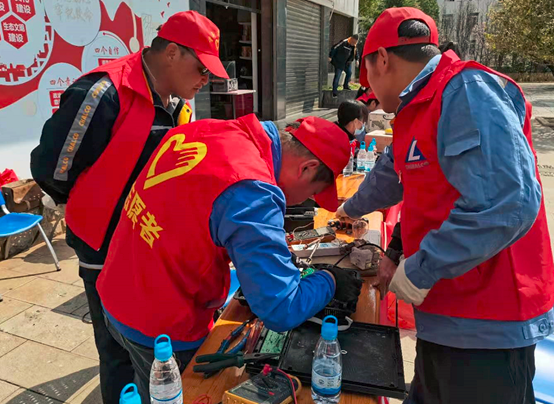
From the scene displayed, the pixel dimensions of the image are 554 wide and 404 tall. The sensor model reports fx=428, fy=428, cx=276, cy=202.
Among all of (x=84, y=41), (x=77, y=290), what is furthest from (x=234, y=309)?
(x=84, y=41)

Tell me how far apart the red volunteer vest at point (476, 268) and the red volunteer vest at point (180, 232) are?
487mm

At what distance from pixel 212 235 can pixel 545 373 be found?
199 centimetres

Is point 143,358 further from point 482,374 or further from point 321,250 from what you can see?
point 482,374

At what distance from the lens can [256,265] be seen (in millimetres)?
1178

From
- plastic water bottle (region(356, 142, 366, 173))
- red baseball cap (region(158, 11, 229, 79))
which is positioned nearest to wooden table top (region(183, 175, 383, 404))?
red baseball cap (region(158, 11, 229, 79))

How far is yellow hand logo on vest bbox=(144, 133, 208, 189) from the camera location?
50.7 inches

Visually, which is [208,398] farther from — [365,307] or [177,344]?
[365,307]

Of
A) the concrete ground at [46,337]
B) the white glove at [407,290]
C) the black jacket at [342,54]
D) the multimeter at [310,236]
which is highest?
the black jacket at [342,54]

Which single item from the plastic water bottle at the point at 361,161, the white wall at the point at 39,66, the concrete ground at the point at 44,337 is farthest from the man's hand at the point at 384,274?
the white wall at the point at 39,66

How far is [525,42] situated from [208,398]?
1305 cm

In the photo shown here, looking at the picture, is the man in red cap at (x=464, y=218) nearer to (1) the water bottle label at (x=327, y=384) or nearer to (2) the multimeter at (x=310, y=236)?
(1) the water bottle label at (x=327, y=384)

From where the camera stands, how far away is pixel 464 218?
1191mm

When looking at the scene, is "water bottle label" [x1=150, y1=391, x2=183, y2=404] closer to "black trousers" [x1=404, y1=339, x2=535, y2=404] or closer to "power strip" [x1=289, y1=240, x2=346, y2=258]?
"black trousers" [x1=404, y1=339, x2=535, y2=404]

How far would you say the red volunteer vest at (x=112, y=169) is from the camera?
203 centimetres
